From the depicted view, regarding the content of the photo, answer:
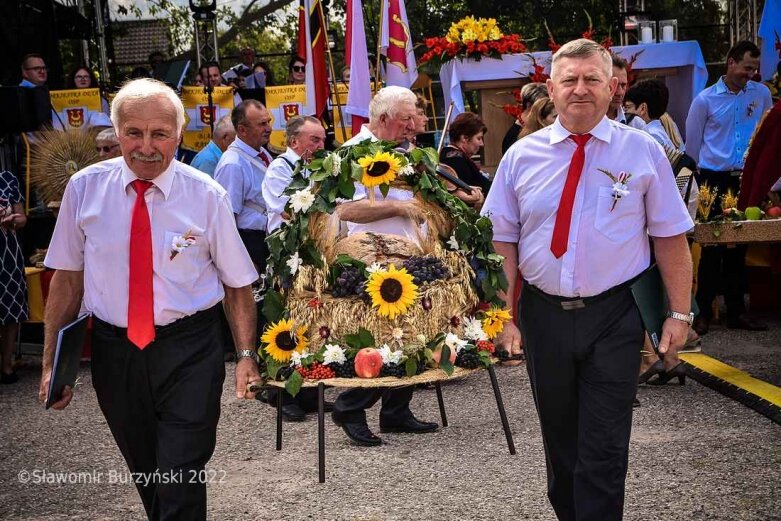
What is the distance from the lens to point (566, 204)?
14.1 feet

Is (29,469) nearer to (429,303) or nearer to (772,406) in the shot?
(429,303)

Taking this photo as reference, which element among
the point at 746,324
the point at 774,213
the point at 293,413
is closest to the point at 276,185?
the point at 293,413

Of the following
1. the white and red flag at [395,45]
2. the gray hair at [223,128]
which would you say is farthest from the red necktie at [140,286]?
the white and red flag at [395,45]

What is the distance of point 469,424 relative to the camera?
23.9 feet

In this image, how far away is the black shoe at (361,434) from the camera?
6.89 metres

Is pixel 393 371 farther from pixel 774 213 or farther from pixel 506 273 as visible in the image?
pixel 774 213

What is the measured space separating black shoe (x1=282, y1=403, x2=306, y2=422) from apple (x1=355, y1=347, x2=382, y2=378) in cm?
191

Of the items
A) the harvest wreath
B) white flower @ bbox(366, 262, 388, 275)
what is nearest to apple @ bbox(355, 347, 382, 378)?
the harvest wreath

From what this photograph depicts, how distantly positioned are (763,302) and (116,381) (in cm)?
887

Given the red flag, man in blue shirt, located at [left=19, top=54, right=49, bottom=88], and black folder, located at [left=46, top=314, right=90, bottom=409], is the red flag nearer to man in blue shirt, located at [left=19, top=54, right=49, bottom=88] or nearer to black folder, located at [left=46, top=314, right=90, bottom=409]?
man in blue shirt, located at [left=19, top=54, right=49, bottom=88]

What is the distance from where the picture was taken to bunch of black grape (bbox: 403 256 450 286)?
5992 millimetres

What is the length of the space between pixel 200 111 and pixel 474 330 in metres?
9.13

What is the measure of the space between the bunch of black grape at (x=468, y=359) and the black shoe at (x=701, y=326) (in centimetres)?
489

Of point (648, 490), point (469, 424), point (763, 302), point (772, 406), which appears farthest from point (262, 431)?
point (763, 302)
